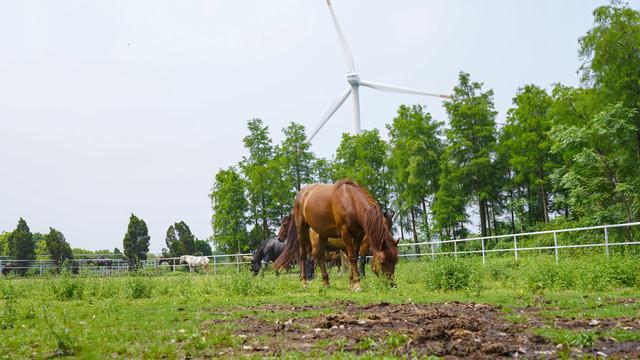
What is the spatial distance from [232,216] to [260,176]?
15.4ft

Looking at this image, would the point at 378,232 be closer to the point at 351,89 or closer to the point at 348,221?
the point at 348,221

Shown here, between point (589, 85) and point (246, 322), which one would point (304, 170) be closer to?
point (589, 85)

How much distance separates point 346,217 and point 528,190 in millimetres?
34205

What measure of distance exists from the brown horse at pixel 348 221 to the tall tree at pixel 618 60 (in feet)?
60.7

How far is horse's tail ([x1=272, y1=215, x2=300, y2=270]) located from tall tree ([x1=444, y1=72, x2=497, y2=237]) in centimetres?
2304

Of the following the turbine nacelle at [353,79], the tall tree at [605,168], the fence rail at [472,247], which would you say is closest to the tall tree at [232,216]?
the fence rail at [472,247]

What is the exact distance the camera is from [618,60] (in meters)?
22.3

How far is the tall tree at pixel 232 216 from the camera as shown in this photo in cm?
3962

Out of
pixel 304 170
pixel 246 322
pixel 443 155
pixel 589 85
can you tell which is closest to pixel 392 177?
pixel 443 155

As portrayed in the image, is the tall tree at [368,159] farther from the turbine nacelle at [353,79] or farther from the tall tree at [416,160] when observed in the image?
the turbine nacelle at [353,79]

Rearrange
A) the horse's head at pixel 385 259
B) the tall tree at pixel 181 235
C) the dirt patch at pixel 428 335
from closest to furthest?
the dirt patch at pixel 428 335 → the horse's head at pixel 385 259 → the tall tree at pixel 181 235

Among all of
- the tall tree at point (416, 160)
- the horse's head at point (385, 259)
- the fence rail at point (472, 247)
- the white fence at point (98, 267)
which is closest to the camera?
the horse's head at point (385, 259)

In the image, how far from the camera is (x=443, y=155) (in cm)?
3375

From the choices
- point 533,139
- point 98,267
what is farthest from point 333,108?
point 98,267
